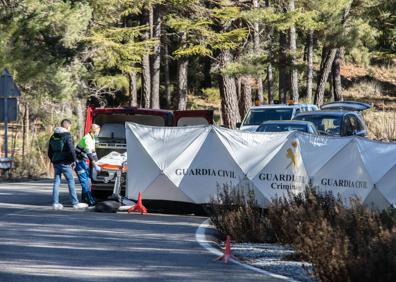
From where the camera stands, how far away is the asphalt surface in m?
10.1

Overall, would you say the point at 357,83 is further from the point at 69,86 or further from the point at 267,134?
the point at 267,134

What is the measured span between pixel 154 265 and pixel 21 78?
19.6m

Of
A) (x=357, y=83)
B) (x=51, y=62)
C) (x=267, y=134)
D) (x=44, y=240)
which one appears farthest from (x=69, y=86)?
(x=357, y=83)

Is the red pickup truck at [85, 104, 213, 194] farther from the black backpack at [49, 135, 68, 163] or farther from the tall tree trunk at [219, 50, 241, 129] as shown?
the tall tree trunk at [219, 50, 241, 129]

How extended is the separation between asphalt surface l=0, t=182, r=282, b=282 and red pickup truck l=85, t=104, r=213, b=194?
242cm

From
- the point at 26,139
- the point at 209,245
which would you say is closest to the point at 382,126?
the point at 26,139

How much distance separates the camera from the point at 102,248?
12.1m

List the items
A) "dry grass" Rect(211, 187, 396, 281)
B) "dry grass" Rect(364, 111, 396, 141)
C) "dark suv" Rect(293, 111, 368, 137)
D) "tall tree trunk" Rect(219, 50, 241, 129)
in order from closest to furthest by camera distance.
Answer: "dry grass" Rect(211, 187, 396, 281) < "dark suv" Rect(293, 111, 368, 137) < "tall tree trunk" Rect(219, 50, 241, 129) < "dry grass" Rect(364, 111, 396, 141)

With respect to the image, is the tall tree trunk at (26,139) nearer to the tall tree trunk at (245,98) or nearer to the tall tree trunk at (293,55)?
the tall tree trunk at (245,98)

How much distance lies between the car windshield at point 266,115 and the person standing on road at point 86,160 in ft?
26.4

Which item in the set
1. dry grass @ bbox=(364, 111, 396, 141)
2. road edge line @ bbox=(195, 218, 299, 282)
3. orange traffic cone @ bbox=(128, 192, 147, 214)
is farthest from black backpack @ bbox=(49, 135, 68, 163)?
dry grass @ bbox=(364, 111, 396, 141)

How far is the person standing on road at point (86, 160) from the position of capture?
17906mm

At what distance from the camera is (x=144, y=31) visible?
38656 mm

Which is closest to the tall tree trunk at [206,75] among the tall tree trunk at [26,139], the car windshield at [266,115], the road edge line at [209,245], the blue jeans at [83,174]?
the tall tree trunk at [26,139]
